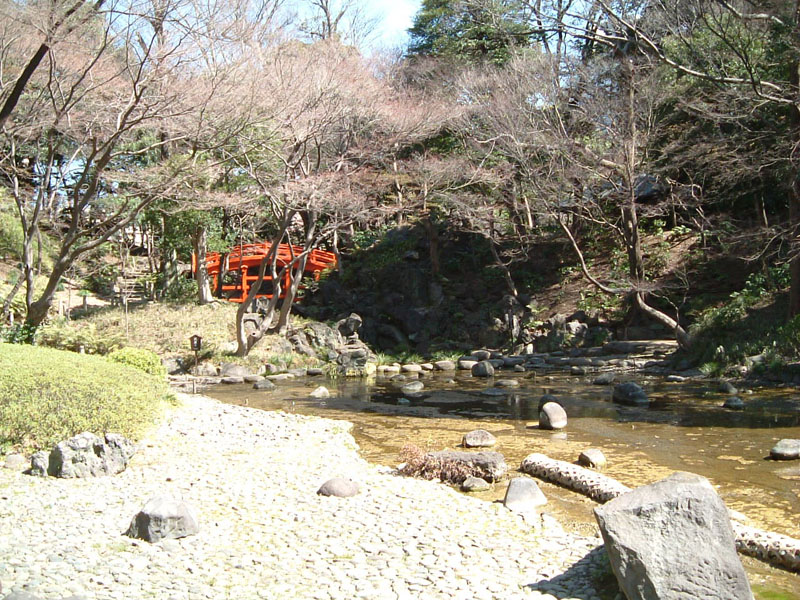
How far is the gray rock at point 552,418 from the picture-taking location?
969 cm

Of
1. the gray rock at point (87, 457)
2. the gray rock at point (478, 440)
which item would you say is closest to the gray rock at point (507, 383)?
the gray rock at point (478, 440)

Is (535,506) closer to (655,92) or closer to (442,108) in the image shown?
(655,92)

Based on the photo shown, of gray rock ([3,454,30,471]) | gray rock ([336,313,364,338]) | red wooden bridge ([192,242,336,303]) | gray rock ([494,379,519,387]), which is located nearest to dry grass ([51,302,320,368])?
red wooden bridge ([192,242,336,303])

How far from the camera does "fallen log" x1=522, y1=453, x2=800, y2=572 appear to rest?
4.60 m

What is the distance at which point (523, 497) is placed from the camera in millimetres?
5906

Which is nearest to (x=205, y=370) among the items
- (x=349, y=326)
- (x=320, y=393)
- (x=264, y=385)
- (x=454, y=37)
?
(x=264, y=385)

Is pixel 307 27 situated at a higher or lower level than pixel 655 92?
higher

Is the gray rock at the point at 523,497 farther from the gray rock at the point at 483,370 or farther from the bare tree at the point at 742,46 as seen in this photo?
the gray rock at the point at 483,370

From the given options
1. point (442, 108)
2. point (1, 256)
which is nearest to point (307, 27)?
point (442, 108)

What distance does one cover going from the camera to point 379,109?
18.6 m

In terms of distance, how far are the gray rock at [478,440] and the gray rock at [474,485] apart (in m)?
1.81

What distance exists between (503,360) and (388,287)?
651cm

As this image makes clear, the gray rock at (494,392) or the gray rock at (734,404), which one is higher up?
the gray rock at (734,404)

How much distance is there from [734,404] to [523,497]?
20.7ft
